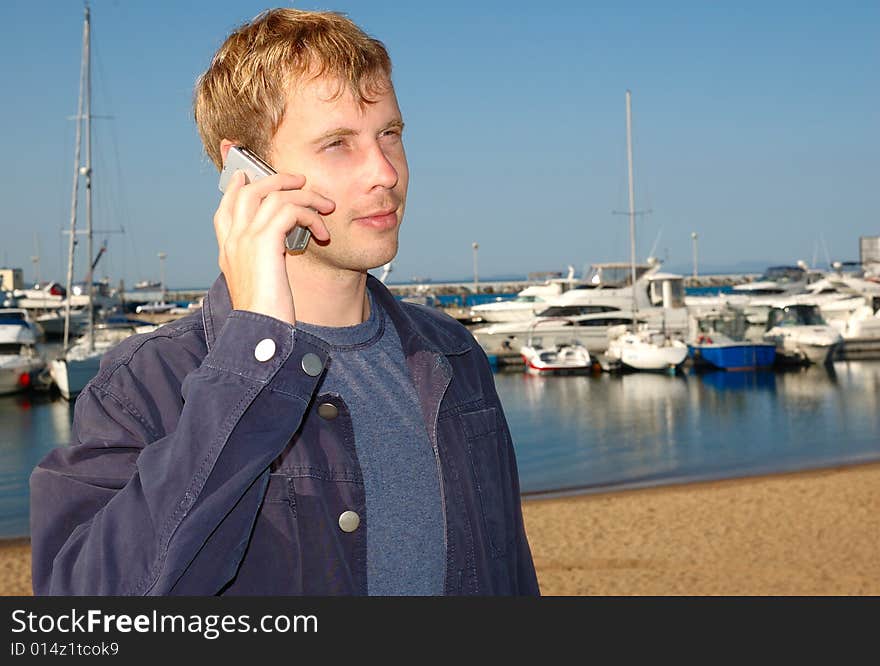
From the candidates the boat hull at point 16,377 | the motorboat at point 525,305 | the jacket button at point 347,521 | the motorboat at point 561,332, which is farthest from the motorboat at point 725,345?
the jacket button at point 347,521

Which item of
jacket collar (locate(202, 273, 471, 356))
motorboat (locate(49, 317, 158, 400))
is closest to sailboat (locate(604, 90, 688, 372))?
motorboat (locate(49, 317, 158, 400))

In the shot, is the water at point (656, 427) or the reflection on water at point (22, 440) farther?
the water at point (656, 427)

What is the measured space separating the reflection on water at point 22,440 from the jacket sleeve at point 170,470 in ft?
48.0

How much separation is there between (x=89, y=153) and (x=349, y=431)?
117ft

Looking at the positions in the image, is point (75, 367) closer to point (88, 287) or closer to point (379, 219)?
point (88, 287)

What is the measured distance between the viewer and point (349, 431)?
182 cm

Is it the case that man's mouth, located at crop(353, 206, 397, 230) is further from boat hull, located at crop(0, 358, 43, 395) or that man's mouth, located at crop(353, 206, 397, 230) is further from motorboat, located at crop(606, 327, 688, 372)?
boat hull, located at crop(0, 358, 43, 395)

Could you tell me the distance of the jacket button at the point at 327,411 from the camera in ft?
5.90

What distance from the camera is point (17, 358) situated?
114 feet

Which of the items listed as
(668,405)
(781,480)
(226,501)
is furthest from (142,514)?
(668,405)

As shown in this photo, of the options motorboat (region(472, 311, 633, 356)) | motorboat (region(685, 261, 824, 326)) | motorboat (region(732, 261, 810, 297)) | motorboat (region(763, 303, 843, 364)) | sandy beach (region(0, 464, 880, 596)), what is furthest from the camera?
motorboat (region(732, 261, 810, 297))

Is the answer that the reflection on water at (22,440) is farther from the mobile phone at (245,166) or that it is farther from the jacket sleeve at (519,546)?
the mobile phone at (245,166)

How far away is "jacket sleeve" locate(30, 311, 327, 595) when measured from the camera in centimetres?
142

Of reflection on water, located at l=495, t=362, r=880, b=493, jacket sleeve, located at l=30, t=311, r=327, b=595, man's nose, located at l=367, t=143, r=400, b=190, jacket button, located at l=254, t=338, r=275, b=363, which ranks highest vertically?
man's nose, located at l=367, t=143, r=400, b=190
